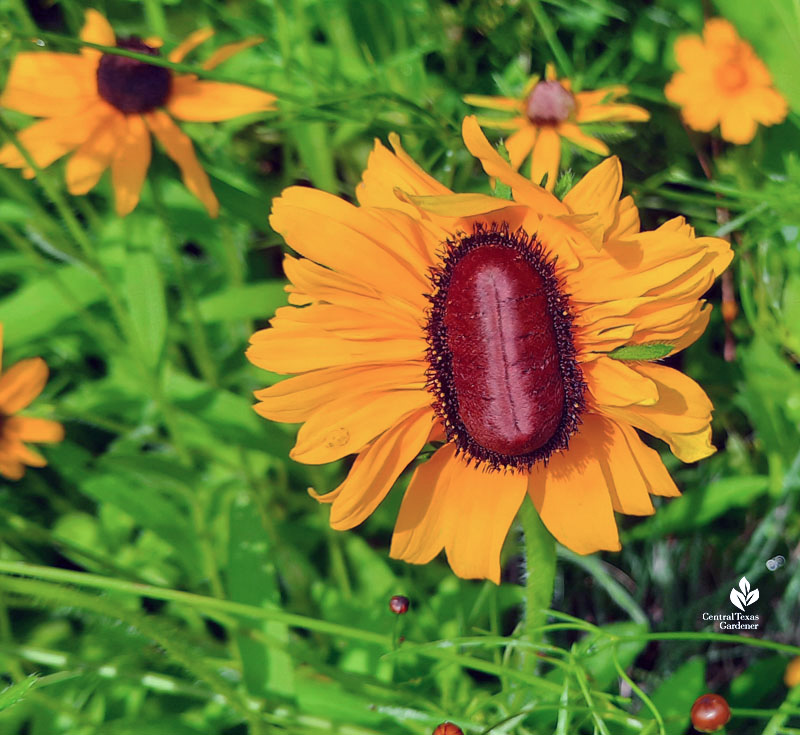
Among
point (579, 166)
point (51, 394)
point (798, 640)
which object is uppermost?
point (579, 166)

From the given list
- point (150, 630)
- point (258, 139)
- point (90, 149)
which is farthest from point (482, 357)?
point (258, 139)

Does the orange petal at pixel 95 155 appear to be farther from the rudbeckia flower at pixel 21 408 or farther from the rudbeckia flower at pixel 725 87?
the rudbeckia flower at pixel 725 87

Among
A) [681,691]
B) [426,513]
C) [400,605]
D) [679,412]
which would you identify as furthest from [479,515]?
[681,691]

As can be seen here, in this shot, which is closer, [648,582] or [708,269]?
[708,269]

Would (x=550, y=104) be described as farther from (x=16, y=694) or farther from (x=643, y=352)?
(x=16, y=694)

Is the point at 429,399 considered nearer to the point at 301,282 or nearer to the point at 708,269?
the point at 301,282

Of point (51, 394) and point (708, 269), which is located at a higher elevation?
point (708, 269)
